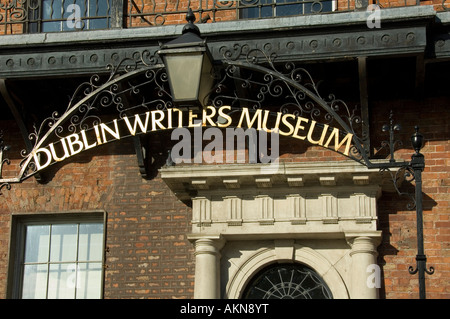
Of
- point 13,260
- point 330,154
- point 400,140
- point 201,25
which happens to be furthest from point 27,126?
point 400,140

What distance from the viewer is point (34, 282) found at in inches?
451

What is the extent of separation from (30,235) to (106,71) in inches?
99.6

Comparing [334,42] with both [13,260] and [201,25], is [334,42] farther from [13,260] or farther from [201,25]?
[13,260]

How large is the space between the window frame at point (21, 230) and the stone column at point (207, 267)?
1.31 meters

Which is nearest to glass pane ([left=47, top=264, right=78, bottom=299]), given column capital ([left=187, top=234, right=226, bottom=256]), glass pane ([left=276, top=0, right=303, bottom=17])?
column capital ([left=187, top=234, right=226, bottom=256])

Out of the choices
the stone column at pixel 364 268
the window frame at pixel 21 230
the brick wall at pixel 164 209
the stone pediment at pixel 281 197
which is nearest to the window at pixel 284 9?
the brick wall at pixel 164 209

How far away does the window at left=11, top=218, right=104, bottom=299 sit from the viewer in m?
11.3

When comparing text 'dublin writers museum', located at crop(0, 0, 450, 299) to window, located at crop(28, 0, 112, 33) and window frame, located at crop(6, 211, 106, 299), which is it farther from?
window, located at crop(28, 0, 112, 33)

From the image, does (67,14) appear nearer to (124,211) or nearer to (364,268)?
(124,211)

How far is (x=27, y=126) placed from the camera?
11.6 metres

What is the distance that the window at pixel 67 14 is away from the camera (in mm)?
11711

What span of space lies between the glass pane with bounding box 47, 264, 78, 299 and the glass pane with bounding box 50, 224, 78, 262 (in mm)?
111

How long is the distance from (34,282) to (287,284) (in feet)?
10.3

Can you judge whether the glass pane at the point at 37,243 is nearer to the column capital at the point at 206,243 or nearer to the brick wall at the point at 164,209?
the brick wall at the point at 164,209
